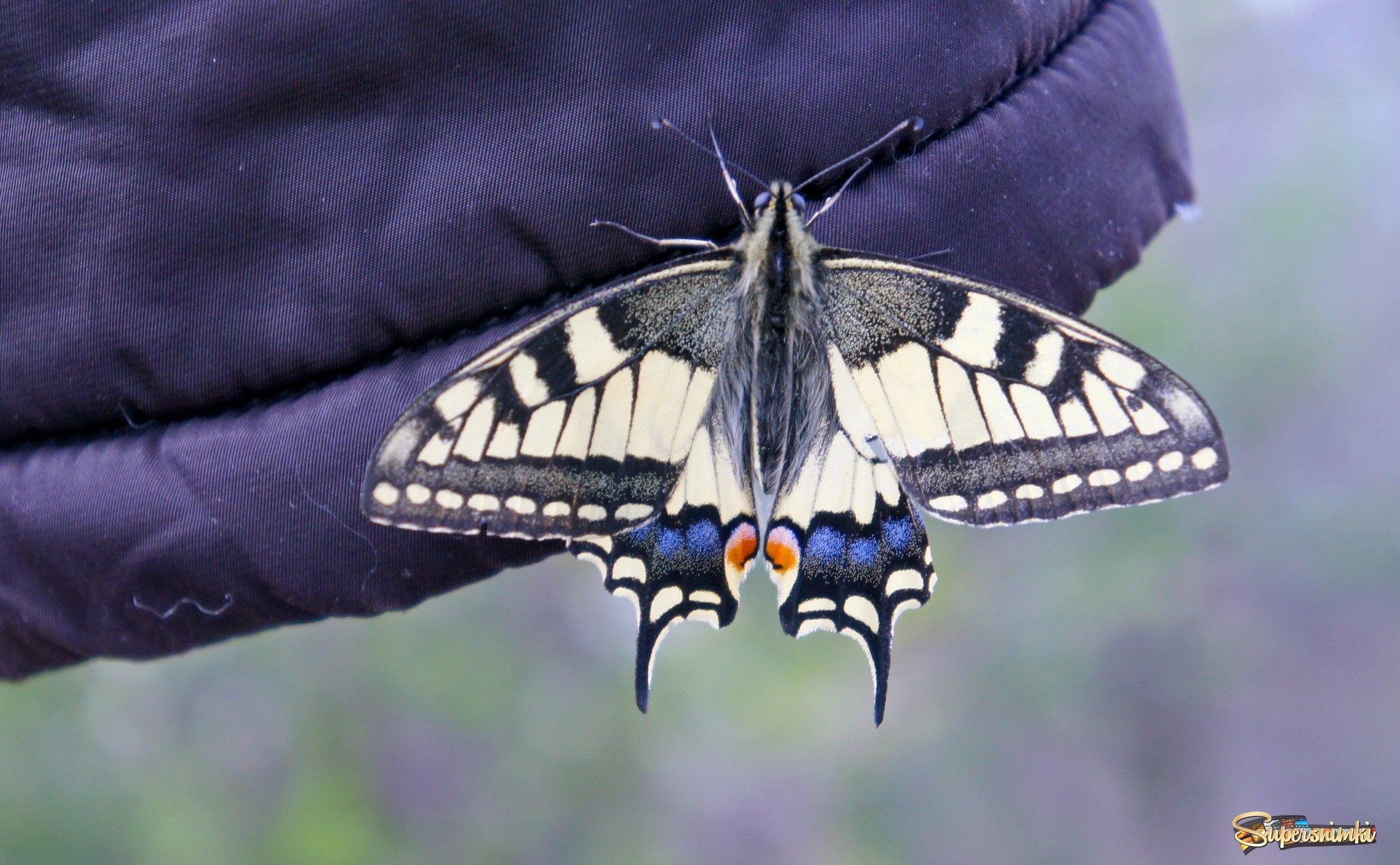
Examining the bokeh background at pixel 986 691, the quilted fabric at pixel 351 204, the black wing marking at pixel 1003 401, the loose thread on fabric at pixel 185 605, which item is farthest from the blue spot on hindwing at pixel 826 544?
the bokeh background at pixel 986 691

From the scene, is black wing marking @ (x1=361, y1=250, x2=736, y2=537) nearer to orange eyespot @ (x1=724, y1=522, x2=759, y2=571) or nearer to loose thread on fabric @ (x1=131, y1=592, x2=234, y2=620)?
orange eyespot @ (x1=724, y1=522, x2=759, y2=571)

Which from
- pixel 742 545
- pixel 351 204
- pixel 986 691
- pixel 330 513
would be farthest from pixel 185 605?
pixel 986 691

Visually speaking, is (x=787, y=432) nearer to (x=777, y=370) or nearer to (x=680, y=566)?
(x=777, y=370)

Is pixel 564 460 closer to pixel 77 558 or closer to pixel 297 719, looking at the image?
pixel 77 558

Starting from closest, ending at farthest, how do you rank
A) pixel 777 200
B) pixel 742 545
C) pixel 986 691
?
1. pixel 777 200
2. pixel 742 545
3. pixel 986 691

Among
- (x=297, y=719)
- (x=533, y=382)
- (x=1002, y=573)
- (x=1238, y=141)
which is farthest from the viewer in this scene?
(x=1238, y=141)

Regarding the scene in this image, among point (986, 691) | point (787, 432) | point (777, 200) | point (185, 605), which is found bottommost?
point (986, 691)

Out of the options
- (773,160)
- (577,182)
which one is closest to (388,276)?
(577,182)
